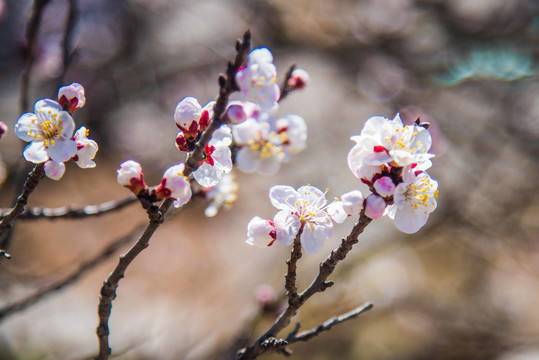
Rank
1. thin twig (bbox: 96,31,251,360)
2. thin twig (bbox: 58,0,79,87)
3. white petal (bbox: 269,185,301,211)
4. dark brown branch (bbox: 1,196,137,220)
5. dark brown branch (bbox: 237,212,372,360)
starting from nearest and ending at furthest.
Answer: thin twig (bbox: 96,31,251,360) → dark brown branch (bbox: 237,212,372,360) → white petal (bbox: 269,185,301,211) → dark brown branch (bbox: 1,196,137,220) → thin twig (bbox: 58,0,79,87)

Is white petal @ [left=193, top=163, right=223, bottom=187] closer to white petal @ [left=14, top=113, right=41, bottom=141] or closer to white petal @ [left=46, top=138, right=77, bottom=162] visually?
white petal @ [left=46, top=138, right=77, bottom=162]

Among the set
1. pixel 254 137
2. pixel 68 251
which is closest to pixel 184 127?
pixel 254 137

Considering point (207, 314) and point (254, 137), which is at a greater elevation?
point (207, 314)

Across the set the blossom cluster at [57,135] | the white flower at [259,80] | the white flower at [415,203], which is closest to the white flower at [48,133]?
the blossom cluster at [57,135]

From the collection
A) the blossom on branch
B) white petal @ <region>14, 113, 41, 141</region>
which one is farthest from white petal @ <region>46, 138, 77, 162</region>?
the blossom on branch

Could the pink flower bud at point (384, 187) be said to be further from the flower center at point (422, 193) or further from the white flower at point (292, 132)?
the white flower at point (292, 132)

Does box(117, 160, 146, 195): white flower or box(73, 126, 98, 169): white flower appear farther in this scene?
box(73, 126, 98, 169): white flower

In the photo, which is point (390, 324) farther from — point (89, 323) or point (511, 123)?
point (89, 323)
